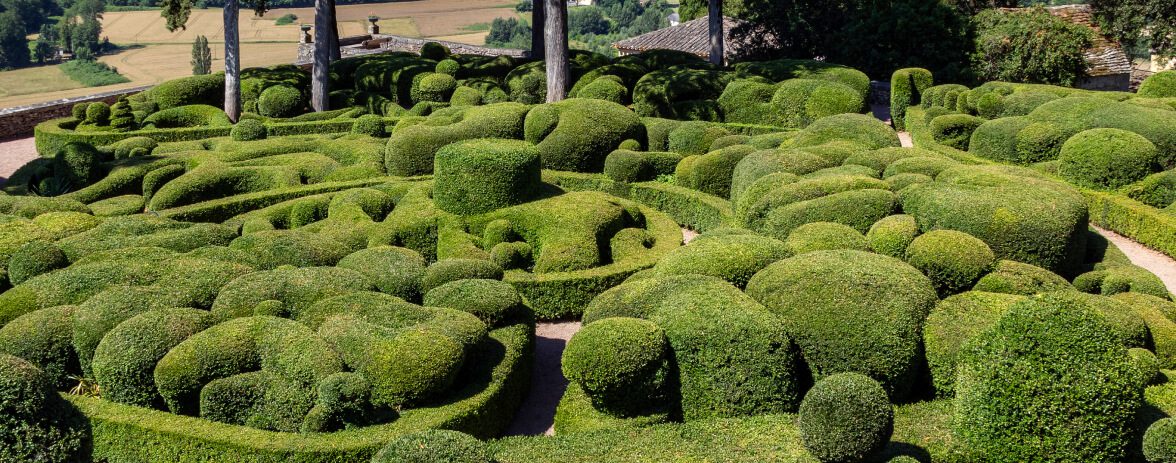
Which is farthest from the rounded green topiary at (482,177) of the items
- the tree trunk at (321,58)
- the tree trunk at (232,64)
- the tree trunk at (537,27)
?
the tree trunk at (537,27)

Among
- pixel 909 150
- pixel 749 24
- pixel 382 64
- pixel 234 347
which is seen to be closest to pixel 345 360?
pixel 234 347

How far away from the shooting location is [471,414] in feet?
35.5

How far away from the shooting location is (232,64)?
92.4 ft

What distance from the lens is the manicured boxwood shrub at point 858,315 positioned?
405 inches

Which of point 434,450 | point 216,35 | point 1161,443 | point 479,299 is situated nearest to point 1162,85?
point 1161,443

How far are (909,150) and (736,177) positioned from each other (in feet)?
11.1

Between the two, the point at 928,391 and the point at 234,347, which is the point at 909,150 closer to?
the point at 928,391

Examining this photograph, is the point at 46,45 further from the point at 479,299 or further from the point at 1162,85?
the point at 1162,85

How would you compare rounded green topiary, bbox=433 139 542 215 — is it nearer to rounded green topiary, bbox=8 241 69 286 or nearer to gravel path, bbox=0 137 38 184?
rounded green topiary, bbox=8 241 69 286

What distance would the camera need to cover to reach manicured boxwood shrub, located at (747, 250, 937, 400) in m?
10.3

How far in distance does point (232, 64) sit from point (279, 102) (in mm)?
1813

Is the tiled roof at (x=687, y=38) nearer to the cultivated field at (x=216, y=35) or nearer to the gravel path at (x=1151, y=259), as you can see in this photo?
the gravel path at (x=1151, y=259)

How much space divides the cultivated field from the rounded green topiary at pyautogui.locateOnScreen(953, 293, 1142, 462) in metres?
75.5

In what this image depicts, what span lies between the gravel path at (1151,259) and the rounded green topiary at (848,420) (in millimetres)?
9727
